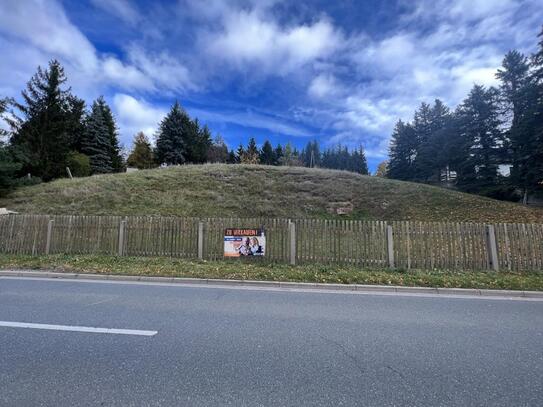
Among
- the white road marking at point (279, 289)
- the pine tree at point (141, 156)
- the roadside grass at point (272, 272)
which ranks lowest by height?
the white road marking at point (279, 289)

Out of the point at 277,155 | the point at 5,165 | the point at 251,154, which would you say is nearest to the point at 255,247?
the point at 5,165

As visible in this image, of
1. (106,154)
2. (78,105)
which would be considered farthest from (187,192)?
(106,154)

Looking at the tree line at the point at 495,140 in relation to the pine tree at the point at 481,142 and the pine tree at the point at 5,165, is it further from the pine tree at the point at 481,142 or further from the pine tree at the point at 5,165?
the pine tree at the point at 5,165

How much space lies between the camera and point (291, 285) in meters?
7.75

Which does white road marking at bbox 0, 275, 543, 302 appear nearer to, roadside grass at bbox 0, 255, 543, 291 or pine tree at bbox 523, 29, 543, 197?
roadside grass at bbox 0, 255, 543, 291

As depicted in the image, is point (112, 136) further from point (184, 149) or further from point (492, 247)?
point (492, 247)

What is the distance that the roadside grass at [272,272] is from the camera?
771 centimetres

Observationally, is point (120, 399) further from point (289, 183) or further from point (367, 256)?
point (289, 183)

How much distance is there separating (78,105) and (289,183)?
23.3 meters

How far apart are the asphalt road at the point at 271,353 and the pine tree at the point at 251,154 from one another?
191ft

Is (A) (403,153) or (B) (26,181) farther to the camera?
(A) (403,153)

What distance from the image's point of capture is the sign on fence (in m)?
10.2

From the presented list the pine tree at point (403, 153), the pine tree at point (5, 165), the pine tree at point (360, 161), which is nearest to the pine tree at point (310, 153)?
the pine tree at point (360, 161)

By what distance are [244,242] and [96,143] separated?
126ft
